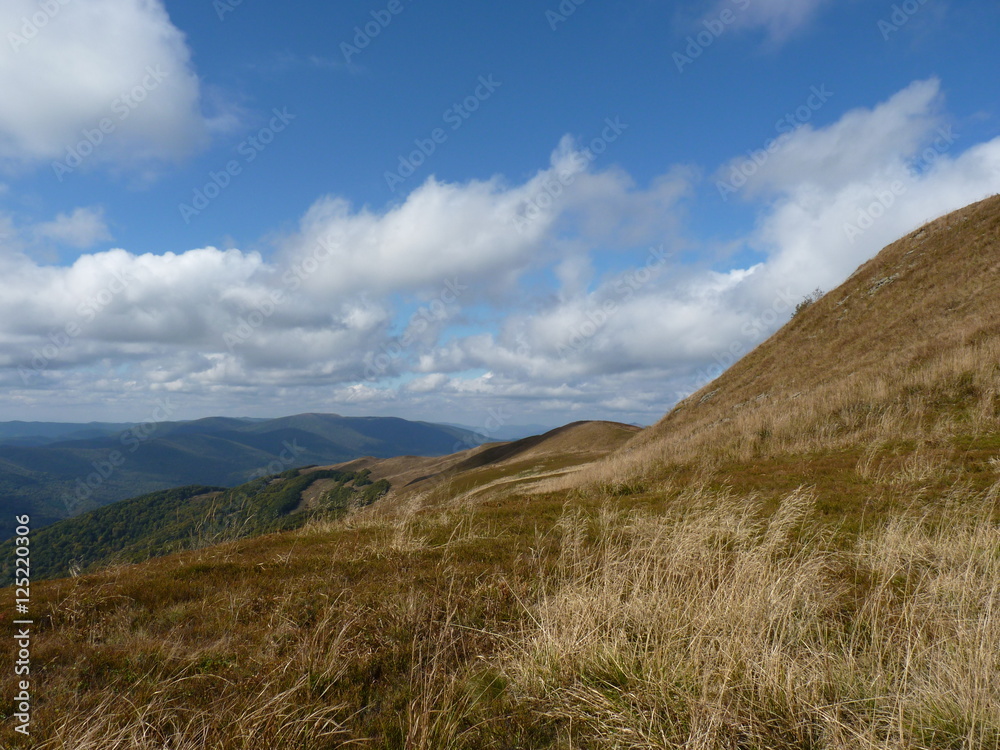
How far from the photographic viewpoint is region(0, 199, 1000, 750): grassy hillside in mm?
3605

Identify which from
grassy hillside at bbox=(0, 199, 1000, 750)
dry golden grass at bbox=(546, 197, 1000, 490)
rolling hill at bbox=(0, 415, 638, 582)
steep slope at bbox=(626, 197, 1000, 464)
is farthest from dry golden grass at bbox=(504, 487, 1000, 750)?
rolling hill at bbox=(0, 415, 638, 582)

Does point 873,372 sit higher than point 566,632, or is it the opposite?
point 873,372

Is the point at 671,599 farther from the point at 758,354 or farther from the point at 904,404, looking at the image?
the point at 758,354

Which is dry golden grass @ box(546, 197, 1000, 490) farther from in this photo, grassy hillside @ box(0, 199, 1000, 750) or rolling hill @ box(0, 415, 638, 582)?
rolling hill @ box(0, 415, 638, 582)

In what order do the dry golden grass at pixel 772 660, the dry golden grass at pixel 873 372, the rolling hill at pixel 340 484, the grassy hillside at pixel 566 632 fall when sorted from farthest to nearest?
the rolling hill at pixel 340 484
the dry golden grass at pixel 873 372
the grassy hillside at pixel 566 632
the dry golden grass at pixel 772 660

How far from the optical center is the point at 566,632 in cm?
465

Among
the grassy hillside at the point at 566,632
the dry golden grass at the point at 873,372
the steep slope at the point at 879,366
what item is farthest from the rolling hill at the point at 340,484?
the grassy hillside at the point at 566,632

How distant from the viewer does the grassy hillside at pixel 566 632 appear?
361 centimetres

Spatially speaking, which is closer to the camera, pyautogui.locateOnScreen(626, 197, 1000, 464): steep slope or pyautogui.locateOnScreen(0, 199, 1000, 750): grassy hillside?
pyautogui.locateOnScreen(0, 199, 1000, 750): grassy hillside

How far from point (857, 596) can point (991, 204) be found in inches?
1826

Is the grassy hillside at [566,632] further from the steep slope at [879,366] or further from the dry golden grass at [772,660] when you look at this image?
the steep slope at [879,366]

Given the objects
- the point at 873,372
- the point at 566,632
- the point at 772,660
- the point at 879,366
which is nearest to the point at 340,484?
the point at 879,366

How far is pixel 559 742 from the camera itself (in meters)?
3.66

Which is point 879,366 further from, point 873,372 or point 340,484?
point 340,484
